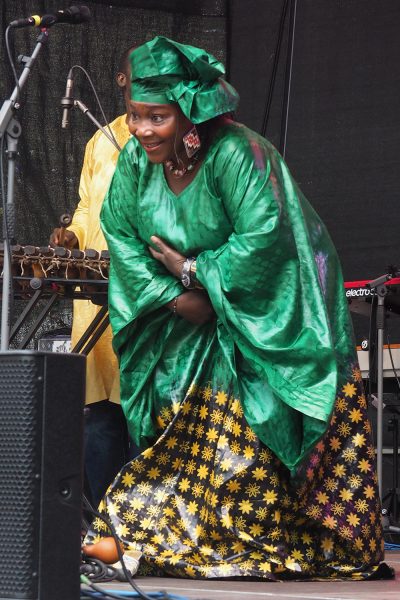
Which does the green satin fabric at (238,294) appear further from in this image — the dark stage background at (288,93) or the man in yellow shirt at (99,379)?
the dark stage background at (288,93)

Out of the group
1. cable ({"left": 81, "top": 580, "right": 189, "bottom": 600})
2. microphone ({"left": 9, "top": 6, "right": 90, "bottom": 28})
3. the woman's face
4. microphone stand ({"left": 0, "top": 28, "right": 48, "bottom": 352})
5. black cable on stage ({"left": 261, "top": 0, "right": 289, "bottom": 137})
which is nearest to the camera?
cable ({"left": 81, "top": 580, "right": 189, "bottom": 600})

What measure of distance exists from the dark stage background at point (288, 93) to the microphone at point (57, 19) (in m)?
1.65

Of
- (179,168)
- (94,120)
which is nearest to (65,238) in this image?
(94,120)

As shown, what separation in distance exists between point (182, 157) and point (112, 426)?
1.66 metres

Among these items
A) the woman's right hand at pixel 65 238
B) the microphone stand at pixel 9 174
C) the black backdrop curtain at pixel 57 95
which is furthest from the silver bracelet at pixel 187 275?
the black backdrop curtain at pixel 57 95

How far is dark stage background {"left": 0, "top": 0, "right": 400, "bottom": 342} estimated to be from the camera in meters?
6.50

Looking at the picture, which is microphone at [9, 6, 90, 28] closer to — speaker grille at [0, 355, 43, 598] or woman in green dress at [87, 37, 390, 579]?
woman in green dress at [87, 37, 390, 579]

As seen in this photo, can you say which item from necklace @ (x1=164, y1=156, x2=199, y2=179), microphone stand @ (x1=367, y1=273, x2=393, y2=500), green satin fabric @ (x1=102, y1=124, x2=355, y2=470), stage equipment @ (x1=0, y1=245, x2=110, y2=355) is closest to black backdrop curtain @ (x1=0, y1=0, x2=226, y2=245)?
microphone stand @ (x1=367, y1=273, x2=393, y2=500)

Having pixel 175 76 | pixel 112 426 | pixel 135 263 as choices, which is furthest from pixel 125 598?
pixel 112 426

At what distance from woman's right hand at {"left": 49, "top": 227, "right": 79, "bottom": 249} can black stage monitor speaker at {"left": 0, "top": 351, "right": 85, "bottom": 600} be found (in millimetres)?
2327

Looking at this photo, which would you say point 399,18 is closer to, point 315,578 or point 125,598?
point 315,578

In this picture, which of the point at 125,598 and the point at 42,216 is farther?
the point at 42,216

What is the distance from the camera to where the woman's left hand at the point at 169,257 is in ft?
12.0

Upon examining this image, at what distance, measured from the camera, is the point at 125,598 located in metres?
2.54
